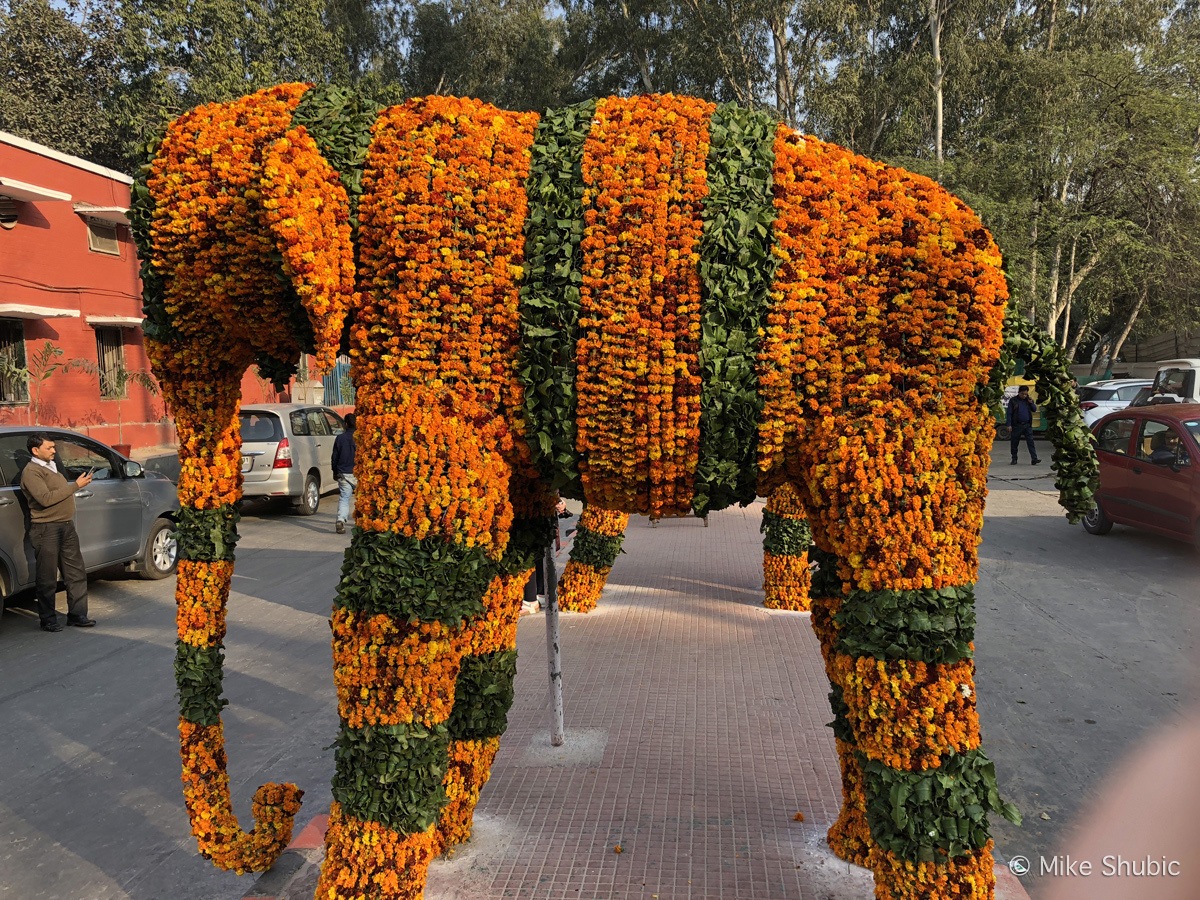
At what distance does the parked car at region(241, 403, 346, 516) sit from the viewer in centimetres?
1190

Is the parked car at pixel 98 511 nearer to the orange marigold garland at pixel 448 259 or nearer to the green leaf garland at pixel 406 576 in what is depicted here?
the green leaf garland at pixel 406 576

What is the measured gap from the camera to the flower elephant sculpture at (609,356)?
91.4 inches

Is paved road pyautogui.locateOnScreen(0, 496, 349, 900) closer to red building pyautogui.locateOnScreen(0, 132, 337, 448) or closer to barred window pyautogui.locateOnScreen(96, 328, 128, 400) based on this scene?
red building pyautogui.locateOnScreen(0, 132, 337, 448)

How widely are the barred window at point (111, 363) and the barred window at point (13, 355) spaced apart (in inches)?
50.2

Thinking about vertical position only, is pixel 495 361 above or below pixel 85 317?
below

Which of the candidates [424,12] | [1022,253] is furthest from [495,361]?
[424,12]

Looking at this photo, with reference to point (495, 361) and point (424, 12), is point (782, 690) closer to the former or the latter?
point (495, 361)

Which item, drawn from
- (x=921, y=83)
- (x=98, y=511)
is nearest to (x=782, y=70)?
(x=921, y=83)

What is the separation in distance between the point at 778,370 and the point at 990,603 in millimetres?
6039

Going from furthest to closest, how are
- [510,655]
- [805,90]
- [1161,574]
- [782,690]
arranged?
[805,90], [1161,574], [782,690], [510,655]

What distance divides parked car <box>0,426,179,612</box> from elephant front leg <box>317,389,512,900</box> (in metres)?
5.45

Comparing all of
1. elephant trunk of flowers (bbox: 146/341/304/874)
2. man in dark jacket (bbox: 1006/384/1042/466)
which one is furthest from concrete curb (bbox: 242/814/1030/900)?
man in dark jacket (bbox: 1006/384/1042/466)

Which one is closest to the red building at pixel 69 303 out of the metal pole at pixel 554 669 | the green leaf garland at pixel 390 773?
the metal pole at pixel 554 669

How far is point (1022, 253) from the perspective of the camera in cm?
2025
